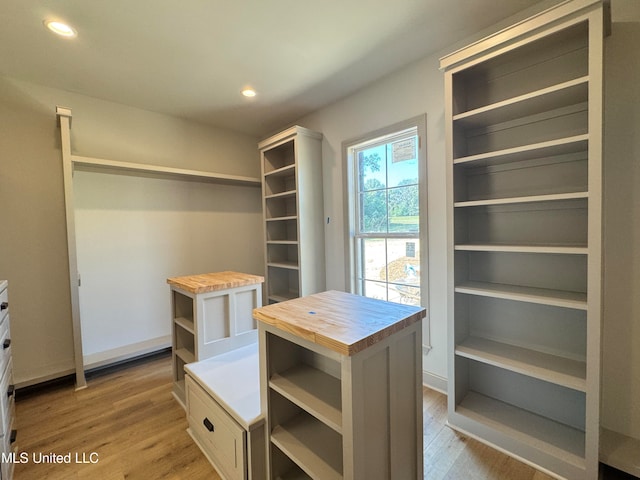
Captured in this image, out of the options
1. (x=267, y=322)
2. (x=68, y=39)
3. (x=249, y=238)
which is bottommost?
(x=267, y=322)

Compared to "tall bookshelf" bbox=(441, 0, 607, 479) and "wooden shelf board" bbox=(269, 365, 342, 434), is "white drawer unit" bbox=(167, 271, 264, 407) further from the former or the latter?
"tall bookshelf" bbox=(441, 0, 607, 479)

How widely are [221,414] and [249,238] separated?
2.59 m

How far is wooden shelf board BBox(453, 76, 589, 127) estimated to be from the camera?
1.40 meters

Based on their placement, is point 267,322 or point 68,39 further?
point 68,39

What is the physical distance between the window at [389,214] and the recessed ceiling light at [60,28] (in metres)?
2.16

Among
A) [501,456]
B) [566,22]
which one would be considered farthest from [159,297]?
[566,22]

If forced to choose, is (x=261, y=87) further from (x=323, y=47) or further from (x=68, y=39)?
(x=68, y=39)

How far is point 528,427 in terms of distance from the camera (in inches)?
64.6

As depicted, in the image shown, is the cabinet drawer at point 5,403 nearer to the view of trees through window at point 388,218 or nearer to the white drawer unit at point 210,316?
the white drawer unit at point 210,316

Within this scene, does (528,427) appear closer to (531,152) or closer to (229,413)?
(531,152)

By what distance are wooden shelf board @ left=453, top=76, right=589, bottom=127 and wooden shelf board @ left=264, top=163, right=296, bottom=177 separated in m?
1.71

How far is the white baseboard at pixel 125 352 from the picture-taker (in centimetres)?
263

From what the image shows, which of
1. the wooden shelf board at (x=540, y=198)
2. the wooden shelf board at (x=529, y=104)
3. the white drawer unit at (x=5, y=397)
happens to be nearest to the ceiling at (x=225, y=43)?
the wooden shelf board at (x=529, y=104)

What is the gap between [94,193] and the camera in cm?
272
